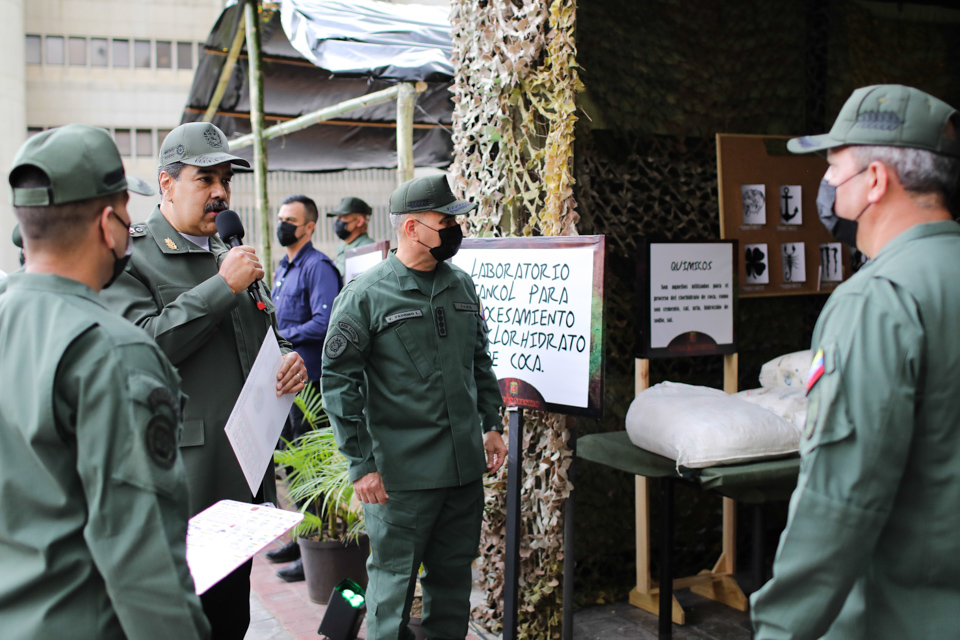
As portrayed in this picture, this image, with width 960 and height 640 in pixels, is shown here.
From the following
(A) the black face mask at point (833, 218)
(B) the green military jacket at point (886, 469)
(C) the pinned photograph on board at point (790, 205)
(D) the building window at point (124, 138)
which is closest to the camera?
(B) the green military jacket at point (886, 469)

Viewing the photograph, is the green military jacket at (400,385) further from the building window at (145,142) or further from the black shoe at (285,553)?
the building window at (145,142)

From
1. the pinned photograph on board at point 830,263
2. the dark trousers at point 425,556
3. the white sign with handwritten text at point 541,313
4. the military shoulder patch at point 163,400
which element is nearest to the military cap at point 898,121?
the military shoulder patch at point 163,400

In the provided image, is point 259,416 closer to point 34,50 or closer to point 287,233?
point 287,233

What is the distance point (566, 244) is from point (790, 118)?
241cm

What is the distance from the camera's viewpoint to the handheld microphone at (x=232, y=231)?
2592mm

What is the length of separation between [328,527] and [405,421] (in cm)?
171

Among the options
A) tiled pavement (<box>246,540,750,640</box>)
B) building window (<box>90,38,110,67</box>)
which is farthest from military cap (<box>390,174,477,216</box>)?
building window (<box>90,38,110,67</box>)

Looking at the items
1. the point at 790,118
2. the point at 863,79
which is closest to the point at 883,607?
the point at 790,118

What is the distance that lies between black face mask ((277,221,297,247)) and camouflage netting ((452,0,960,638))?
6.73 feet

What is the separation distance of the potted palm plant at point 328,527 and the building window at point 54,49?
30341mm

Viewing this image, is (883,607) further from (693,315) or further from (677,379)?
(677,379)

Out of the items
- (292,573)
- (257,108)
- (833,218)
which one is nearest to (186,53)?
(257,108)

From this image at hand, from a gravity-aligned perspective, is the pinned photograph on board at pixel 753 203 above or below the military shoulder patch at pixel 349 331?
above

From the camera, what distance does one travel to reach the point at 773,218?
4789 mm
